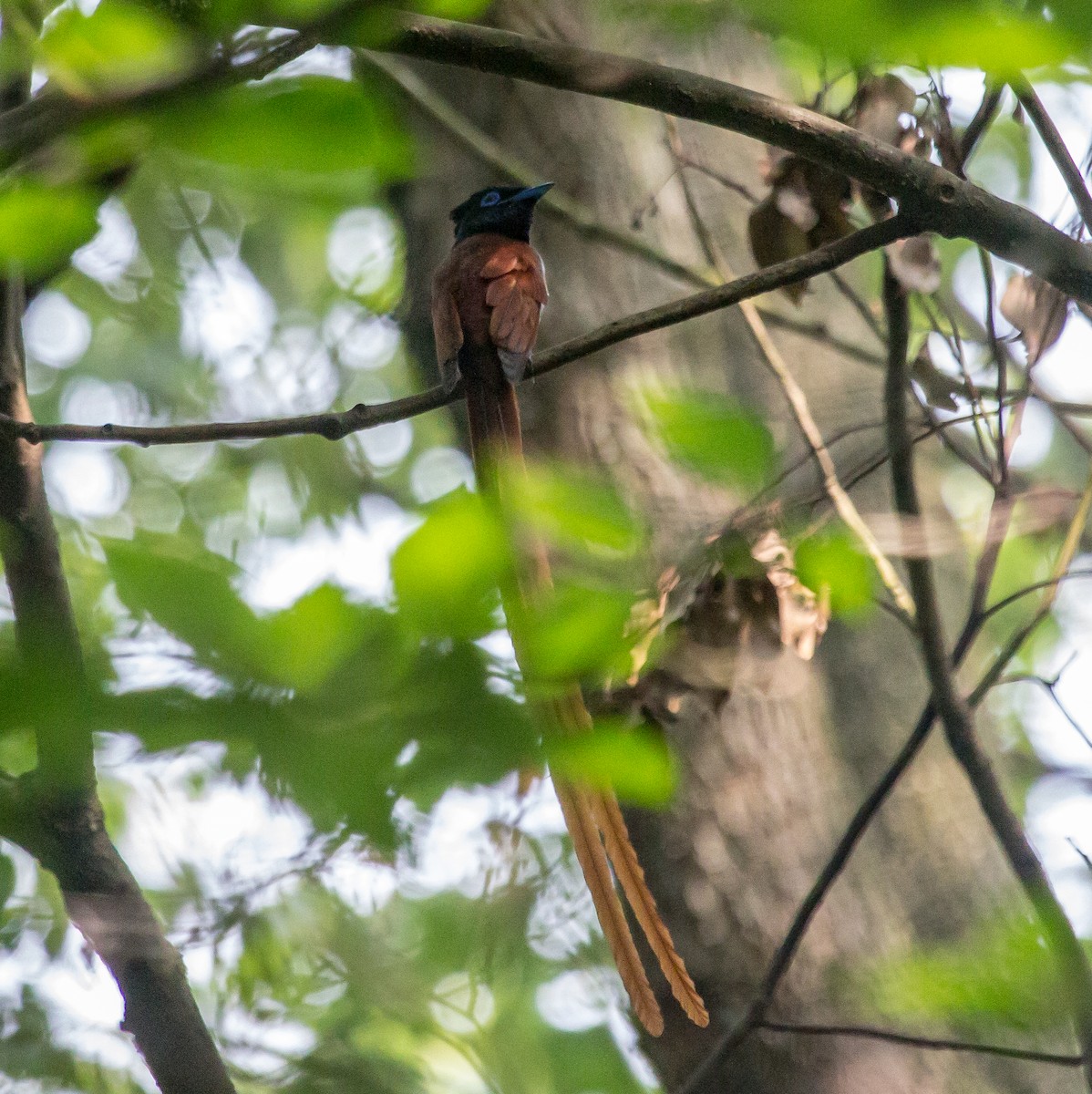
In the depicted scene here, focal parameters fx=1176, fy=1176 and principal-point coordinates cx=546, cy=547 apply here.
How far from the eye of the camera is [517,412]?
90.0 inches

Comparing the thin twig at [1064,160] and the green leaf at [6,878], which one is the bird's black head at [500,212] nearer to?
the thin twig at [1064,160]

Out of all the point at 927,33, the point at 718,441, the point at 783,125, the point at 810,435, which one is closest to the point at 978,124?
the point at 783,125

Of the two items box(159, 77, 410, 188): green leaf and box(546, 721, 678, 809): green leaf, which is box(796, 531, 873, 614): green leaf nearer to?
box(546, 721, 678, 809): green leaf

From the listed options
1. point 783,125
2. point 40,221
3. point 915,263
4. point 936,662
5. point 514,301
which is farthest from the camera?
point 514,301

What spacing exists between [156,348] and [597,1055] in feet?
11.9

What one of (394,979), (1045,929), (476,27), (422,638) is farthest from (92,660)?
(394,979)

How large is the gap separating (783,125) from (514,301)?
84cm

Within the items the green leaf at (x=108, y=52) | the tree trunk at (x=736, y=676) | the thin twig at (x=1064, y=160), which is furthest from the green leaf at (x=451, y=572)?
the thin twig at (x=1064, y=160)

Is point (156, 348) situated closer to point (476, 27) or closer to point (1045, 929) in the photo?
point (476, 27)

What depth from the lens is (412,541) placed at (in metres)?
0.99

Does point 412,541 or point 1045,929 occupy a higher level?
point 412,541

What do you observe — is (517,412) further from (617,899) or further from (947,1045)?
(947,1045)

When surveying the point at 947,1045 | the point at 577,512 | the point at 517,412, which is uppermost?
the point at 517,412

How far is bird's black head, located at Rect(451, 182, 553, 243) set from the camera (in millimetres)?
2941
